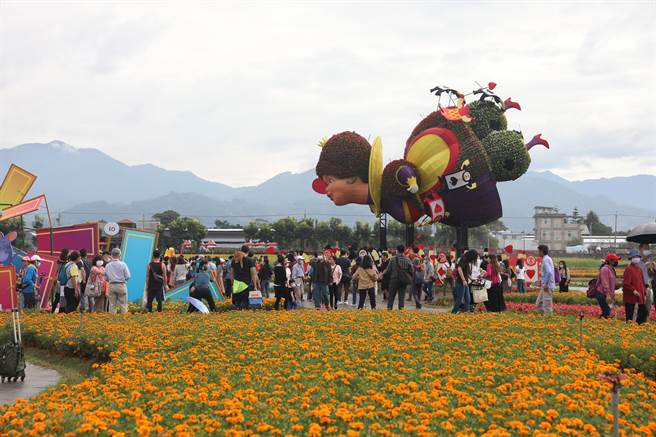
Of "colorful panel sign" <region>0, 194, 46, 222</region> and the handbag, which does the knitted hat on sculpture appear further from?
the handbag

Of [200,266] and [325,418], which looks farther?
[200,266]

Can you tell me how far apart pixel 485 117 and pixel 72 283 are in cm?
2377

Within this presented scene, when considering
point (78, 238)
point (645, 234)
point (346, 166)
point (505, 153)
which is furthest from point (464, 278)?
point (346, 166)

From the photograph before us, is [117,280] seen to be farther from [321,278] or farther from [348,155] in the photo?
[348,155]

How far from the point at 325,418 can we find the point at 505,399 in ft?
7.23

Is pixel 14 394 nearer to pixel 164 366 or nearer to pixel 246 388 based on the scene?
pixel 164 366

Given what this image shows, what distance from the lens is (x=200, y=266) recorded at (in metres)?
17.9

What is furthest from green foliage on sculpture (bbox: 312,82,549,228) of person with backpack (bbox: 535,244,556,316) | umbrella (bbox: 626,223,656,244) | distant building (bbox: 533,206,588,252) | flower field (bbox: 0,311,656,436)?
distant building (bbox: 533,206,588,252)

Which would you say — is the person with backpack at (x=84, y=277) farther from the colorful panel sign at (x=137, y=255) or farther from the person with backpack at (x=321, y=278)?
the person with backpack at (x=321, y=278)

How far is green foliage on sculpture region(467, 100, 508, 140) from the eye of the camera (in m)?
34.4

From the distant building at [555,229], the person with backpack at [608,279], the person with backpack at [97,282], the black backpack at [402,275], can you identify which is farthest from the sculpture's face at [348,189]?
the distant building at [555,229]

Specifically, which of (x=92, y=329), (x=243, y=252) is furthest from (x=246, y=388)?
(x=243, y=252)

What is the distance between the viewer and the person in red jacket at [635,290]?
540 inches

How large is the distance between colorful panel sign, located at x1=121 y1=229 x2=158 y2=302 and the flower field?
6528 mm
